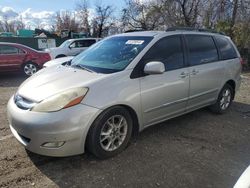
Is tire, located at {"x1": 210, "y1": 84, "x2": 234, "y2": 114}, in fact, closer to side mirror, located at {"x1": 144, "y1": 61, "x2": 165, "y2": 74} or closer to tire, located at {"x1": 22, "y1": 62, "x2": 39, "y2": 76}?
side mirror, located at {"x1": 144, "y1": 61, "x2": 165, "y2": 74}

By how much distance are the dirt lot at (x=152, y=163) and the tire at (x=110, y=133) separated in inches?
5.4

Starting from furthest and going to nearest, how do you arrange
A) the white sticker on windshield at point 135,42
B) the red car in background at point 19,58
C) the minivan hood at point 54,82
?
the red car in background at point 19,58, the white sticker on windshield at point 135,42, the minivan hood at point 54,82

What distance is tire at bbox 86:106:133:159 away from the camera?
147 inches

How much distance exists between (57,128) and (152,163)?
1359mm

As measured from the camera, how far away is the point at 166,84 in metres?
4.58

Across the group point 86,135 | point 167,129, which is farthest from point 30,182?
point 167,129

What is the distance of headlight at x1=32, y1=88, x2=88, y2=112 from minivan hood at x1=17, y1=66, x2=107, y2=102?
9 cm

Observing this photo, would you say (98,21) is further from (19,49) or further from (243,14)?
(19,49)

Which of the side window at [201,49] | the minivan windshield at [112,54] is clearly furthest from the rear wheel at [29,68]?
the side window at [201,49]

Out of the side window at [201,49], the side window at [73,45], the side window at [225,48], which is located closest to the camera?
the side window at [201,49]

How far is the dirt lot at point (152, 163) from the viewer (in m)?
3.52

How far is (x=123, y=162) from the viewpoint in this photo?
396cm

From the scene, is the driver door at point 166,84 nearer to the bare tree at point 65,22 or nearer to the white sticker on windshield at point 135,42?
the white sticker on windshield at point 135,42

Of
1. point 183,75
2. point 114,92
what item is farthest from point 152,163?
point 183,75
